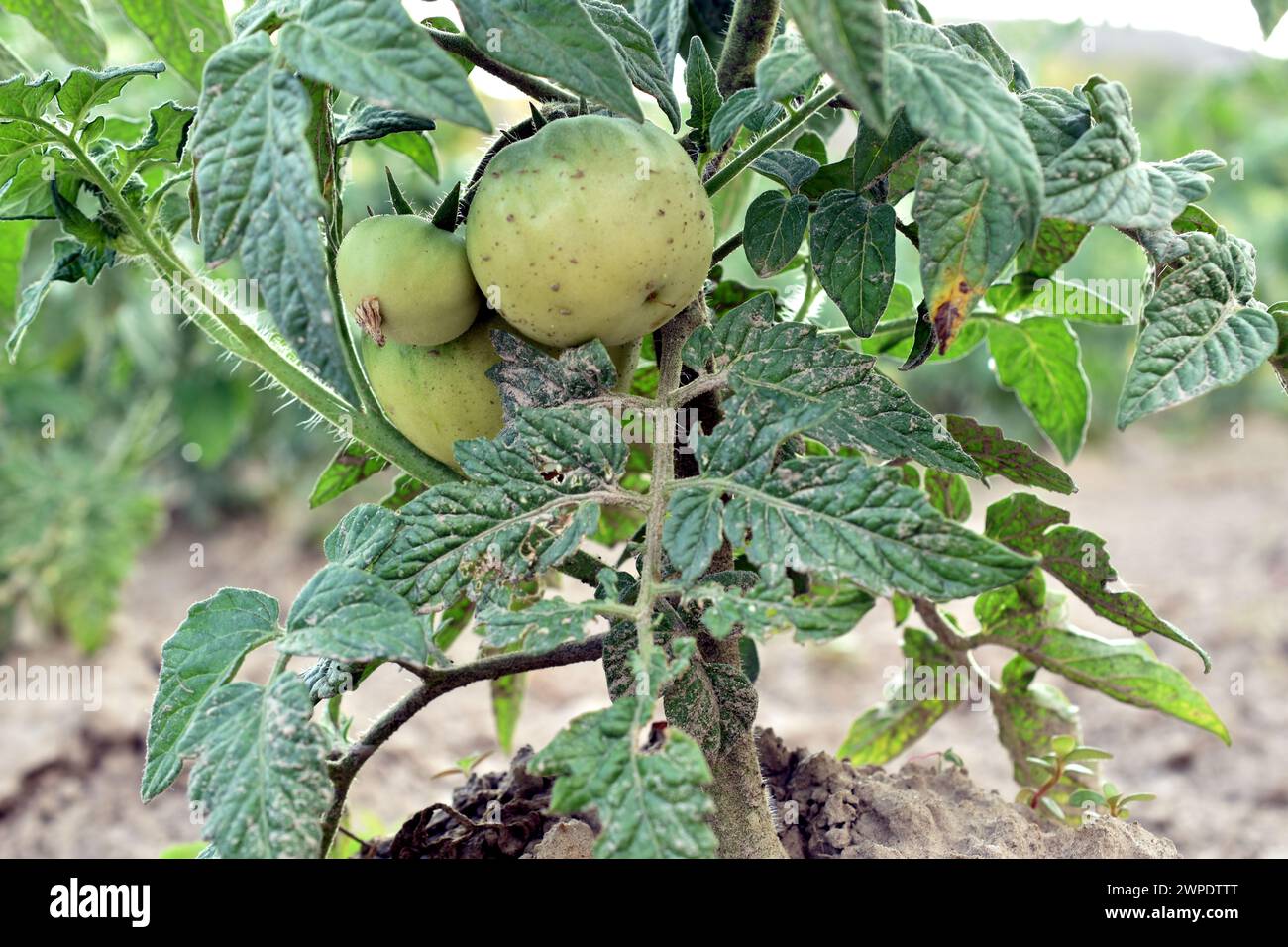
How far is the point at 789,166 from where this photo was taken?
76 centimetres

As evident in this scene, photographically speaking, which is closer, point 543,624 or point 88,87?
point 543,624

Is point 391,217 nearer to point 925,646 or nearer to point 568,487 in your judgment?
point 568,487

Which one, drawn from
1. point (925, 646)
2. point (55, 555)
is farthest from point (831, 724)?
point (55, 555)

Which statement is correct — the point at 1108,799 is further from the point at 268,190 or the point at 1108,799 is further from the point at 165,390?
the point at 165,390

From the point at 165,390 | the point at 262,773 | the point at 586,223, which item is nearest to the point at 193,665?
the point at 262,773

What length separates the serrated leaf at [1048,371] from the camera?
0.97 meters

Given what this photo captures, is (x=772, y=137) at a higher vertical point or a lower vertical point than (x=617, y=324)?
higher

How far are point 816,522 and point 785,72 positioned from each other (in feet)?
0.73

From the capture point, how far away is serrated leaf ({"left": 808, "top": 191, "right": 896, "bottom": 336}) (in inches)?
28.3

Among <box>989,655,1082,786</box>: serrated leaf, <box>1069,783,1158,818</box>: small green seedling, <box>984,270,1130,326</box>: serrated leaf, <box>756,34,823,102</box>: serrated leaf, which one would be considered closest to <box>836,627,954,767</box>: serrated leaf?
<box>989,655,1082,786</box>: serrated leaf

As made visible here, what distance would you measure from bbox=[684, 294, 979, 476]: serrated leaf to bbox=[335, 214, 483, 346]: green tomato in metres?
0.15

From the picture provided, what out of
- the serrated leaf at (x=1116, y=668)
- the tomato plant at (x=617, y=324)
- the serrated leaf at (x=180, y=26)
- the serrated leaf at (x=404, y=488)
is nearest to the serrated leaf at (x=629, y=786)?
the tomato plant at (x=617, y=324)

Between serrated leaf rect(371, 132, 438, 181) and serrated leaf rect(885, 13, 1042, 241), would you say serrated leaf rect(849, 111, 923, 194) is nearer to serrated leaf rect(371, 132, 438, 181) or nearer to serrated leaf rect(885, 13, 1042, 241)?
serrated leaf rect(885, 13, 1042, 241)

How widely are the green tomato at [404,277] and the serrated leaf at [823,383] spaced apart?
0.15 metres
